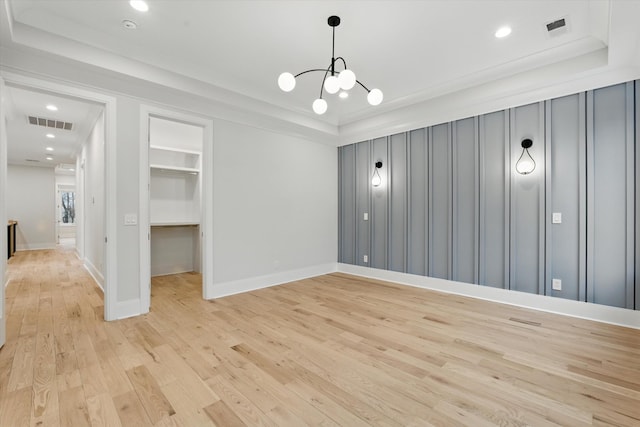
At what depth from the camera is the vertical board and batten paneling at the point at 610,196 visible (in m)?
3.16

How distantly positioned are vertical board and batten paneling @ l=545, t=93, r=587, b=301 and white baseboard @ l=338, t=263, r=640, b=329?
4.6 inches

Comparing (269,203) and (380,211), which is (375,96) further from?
(380,211)

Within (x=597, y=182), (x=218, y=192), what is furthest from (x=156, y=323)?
(x=597, y=182)

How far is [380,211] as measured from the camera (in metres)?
5.41

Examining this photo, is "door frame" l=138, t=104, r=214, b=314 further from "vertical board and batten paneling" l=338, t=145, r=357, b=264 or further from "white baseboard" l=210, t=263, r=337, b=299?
"vertical board and batten paneling" l=338, t=145, r=357, b=264

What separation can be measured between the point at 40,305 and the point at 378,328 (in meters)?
4.35

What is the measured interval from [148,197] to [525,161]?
4816 mm

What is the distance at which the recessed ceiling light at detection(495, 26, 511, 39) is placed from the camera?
2958mm

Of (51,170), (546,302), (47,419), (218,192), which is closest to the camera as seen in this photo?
(47,419)

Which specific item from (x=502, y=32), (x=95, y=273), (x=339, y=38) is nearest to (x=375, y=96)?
(x=339, y=38)

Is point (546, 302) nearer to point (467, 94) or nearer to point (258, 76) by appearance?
point (467, 94)

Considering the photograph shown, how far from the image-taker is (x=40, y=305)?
12.6ft

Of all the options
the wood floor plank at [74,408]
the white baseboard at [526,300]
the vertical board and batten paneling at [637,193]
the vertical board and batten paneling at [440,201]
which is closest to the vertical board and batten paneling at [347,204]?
the white baseboard at [526,300]

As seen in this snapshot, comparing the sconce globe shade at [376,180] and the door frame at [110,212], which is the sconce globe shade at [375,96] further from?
the door frame at [110,212]
